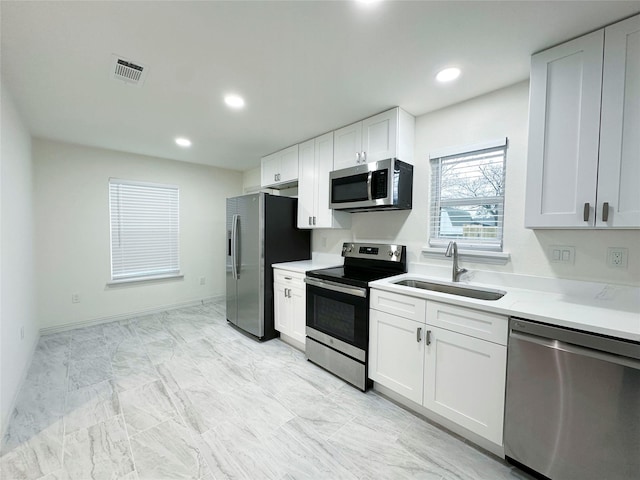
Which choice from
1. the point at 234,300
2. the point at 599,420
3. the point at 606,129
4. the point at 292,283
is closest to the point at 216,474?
the point at 292,283

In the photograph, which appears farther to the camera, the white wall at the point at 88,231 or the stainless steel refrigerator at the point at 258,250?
the white wall at the point at 88,231

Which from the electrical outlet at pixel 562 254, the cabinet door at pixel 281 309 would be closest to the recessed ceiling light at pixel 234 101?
the cabinet door at pixel 281 309

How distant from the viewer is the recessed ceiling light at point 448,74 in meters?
1.85

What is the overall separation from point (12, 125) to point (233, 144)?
6.42 ft

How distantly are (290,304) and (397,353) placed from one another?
139cm

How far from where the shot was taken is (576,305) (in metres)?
1.55

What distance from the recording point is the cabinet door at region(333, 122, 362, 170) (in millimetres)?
2688

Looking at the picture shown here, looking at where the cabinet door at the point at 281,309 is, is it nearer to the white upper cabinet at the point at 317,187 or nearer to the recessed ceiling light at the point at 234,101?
the white upper cabinet at the point at 317,187

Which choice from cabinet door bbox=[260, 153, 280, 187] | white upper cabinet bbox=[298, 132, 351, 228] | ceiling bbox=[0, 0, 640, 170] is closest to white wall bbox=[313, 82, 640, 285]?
ceiling bbox=[0, 0, 640, 170]

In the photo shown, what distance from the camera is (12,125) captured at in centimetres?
224

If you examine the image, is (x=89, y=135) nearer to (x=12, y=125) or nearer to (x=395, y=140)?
(x=12, y=125)

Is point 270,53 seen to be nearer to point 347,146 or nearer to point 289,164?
point 347,146

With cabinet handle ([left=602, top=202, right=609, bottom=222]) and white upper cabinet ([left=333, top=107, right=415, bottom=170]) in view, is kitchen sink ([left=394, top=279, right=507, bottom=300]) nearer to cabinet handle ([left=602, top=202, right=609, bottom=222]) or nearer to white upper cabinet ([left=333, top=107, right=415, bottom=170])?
cabinet handle ([left=602, top=202, right=609, bottom=222])

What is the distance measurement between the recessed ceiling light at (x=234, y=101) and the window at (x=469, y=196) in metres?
1.80
